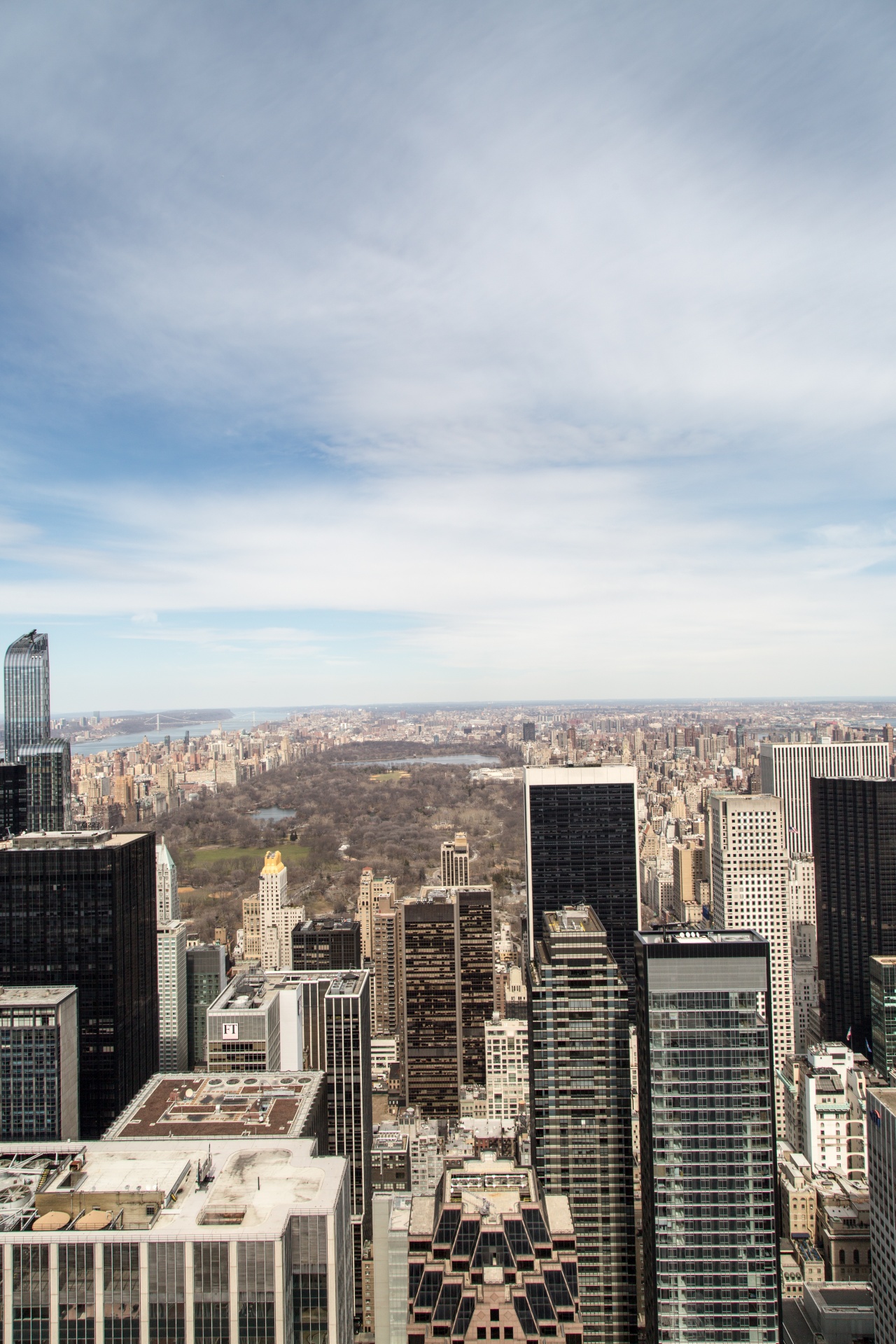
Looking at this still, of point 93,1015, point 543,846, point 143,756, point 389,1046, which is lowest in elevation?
point 389,1046

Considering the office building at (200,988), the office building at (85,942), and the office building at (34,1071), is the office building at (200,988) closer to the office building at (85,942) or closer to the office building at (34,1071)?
the office building at (85,942)

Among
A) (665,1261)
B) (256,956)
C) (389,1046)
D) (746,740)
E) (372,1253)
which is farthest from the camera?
(746,740)

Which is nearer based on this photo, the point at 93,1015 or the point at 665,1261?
the point at 665,1261

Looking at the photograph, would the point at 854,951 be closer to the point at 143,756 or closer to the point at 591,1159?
the point at 591,1159

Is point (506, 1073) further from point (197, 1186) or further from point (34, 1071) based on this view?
point (197, 1186)

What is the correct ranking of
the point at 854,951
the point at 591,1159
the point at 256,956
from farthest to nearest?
the point at 256,956
the point at 854,951
the point at 591,1159

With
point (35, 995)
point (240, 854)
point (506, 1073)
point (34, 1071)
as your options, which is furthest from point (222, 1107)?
point (240, 854)

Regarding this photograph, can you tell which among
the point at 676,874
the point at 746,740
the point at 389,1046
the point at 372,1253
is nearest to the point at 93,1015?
the point at 372,1253

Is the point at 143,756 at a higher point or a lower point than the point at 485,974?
higher
